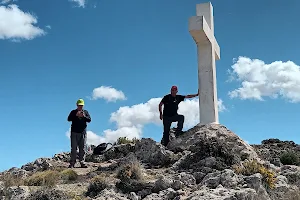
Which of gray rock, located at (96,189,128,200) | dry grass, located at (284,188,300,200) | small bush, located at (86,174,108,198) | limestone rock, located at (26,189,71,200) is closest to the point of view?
dry grass, located at (284,188,300,200)

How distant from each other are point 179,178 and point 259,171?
2.03 metres

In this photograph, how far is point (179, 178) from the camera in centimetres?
1059

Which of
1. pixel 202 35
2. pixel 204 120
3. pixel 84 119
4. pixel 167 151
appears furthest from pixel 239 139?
pixel 84 119

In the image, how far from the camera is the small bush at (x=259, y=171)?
10453 millimetres

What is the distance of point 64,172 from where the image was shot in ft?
39.8

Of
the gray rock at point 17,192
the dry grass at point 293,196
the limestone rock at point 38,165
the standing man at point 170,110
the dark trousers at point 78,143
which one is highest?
the standing man at point 170,110

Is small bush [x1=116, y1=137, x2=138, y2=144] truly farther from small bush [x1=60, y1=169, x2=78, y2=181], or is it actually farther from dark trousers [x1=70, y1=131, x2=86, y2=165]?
small bush [x1=60, y1=169, x2=78, y2=181]

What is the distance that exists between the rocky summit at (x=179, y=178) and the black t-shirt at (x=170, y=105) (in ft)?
3.68

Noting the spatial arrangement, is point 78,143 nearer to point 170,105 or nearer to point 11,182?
point 170,105

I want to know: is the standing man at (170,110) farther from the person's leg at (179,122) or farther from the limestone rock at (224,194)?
the limestone rock at (224,194)

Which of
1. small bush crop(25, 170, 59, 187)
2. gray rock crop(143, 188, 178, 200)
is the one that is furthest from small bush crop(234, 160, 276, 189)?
small bush crop(25, 170, 59, 187)

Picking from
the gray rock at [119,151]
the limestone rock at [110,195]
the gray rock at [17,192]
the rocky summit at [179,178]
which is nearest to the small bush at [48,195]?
the rocky summit at [179,178]

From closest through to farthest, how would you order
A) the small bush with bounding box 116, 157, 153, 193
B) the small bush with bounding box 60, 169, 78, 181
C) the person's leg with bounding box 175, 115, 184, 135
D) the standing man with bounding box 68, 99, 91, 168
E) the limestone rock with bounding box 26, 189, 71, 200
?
the limestone rock with bounding box 26, 189, 71, 200, the small bush with bounding box 116, 157, 153, 193, the small bush with bounding box 60, 169, 78, 181, the standing man with bounding box 68, 99, 91, 168, the person's leg with bounding box 175, 115, 184, 135

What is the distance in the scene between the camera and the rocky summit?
967 centimetres
